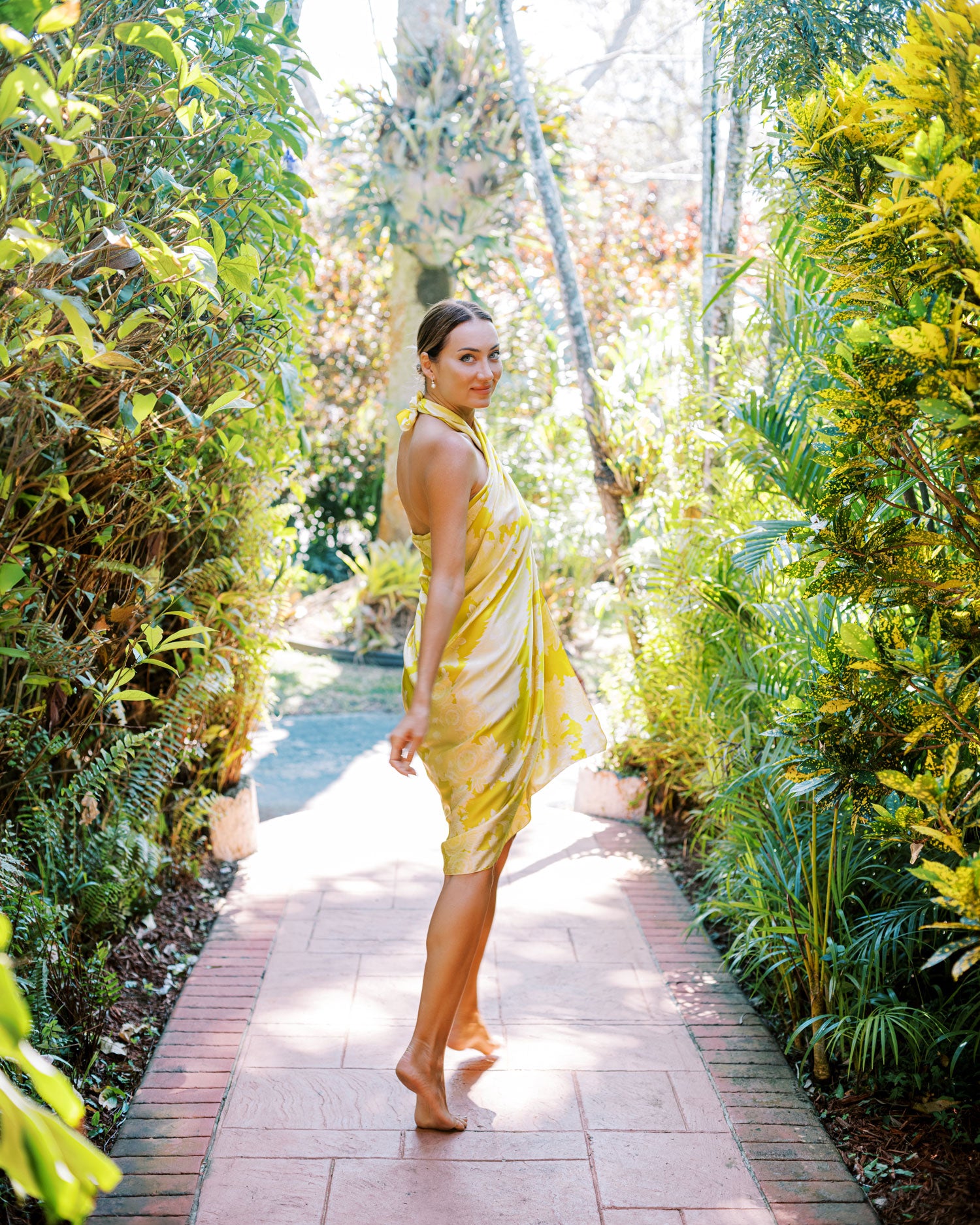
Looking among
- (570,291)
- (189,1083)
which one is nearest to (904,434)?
(189,1083)

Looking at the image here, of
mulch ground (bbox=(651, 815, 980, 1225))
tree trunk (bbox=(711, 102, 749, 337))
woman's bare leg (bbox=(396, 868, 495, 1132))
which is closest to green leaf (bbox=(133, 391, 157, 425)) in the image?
woman's bare leg (bbox=(396, 868, 495, 1132))

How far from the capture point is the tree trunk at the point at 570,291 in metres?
5.48

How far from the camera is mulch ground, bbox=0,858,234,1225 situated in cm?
247

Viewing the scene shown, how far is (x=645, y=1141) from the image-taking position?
8.10ft

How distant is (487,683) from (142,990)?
1506mm

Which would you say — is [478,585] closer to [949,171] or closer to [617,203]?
[949,171]

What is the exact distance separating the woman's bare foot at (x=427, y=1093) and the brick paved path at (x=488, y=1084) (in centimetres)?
3

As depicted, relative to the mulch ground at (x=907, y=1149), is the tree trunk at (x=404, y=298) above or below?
above

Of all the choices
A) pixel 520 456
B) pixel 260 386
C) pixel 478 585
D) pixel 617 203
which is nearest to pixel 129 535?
pixel 260 386

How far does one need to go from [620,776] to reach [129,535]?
8.63 feet

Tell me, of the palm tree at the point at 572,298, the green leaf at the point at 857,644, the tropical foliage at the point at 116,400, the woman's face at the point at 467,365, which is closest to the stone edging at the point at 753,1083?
the green leaf at the point at 857,644

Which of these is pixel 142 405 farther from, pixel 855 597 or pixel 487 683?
pixel 855 597

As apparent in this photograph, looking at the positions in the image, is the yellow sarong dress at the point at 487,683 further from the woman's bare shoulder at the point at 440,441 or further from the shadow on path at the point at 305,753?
the shadow on path at the point at 305,753

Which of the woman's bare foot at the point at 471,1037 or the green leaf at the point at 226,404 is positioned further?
the woman's bare foot at the point at 471,1037
